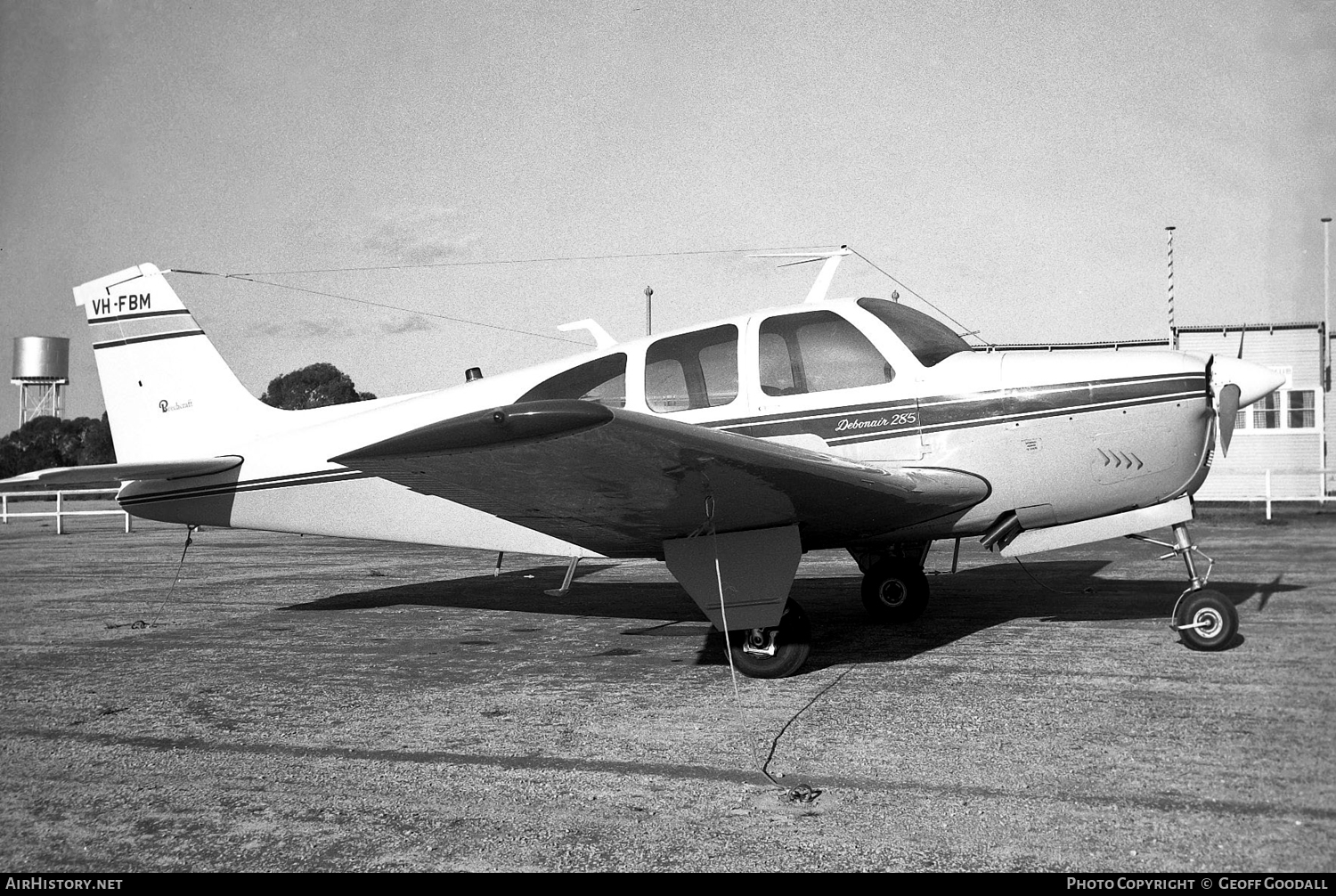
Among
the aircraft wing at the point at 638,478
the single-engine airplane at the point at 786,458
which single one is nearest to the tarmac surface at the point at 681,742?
the single-engine airplane at the point at 786,458

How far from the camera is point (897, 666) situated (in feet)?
18.0

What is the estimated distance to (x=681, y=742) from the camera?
407cm

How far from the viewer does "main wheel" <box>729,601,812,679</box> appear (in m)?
5.41

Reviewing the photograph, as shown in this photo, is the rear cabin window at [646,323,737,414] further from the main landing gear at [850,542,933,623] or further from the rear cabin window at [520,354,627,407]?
the main landing gear at [850,542,933,623]

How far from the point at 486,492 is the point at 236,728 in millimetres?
1665

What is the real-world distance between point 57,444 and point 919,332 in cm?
5241

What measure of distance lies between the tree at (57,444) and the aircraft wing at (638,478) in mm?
43625

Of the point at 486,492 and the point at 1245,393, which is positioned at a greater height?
the point at 1245,393

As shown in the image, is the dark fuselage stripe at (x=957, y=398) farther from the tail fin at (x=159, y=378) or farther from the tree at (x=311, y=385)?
the tree at (x=311, y=385)

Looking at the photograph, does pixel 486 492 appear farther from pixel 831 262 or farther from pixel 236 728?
pixel 831 262

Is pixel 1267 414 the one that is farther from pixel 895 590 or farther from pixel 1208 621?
pixel 1208 621
